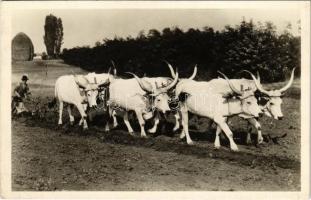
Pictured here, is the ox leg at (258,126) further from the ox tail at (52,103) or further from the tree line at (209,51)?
the ox tail at (52,103)

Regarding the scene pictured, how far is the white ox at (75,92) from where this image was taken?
463 inches

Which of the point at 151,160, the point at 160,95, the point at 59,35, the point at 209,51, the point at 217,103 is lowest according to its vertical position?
the point at 151,160

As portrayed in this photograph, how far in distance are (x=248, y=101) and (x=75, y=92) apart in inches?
120

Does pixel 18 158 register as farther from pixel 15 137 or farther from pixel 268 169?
pixel 268 169

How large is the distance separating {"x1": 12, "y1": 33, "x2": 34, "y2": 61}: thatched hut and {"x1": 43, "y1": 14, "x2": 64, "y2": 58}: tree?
280mm

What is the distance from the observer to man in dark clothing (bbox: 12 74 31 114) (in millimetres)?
11094

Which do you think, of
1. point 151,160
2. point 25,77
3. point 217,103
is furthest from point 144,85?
point 25,77

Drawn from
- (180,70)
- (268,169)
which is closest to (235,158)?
(268,169)

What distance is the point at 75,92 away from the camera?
1211cm

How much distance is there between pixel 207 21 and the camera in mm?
11078

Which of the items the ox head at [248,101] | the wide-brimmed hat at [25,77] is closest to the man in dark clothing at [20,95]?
the wide-brimmed hat at [25,77]

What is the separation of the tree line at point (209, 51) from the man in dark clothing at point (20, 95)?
76 centimetres

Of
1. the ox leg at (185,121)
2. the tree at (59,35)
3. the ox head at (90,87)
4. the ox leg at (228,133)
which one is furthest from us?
the ox head at (90,87)

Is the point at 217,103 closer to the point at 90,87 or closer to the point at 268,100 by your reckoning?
the point at 268,100
